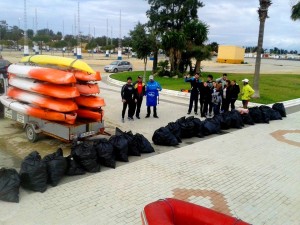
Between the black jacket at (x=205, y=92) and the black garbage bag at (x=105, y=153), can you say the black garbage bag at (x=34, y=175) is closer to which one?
the black garbage bag at (x=105, y=153)

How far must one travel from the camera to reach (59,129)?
888cm

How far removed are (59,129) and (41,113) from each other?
0.78 meters

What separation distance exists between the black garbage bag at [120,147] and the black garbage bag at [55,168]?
4.74 feet

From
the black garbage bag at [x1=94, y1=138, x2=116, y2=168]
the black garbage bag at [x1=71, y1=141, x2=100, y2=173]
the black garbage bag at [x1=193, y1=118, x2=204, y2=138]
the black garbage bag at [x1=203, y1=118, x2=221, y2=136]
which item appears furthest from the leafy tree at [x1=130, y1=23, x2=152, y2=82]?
the black garbage bag at [x1=71, y1=141, x2=100, y2=173]

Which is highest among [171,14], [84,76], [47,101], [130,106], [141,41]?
[171,14]

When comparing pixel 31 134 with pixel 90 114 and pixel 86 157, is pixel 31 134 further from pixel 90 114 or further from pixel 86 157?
pixel 86 157

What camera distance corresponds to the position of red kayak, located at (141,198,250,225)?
396 cm

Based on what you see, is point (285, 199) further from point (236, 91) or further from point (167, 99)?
point (167, 99)

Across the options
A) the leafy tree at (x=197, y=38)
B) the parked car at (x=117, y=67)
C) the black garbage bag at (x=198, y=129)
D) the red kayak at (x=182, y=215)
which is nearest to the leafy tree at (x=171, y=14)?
the leafy tree at (x=197, y=38)

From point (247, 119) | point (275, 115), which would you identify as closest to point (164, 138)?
point (247, 119)

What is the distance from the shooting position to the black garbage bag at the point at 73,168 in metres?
7.04

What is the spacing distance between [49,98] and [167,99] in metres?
9.83

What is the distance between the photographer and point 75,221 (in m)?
5.28

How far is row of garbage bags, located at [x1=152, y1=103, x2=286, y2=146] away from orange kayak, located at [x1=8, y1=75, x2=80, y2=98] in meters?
2.72
